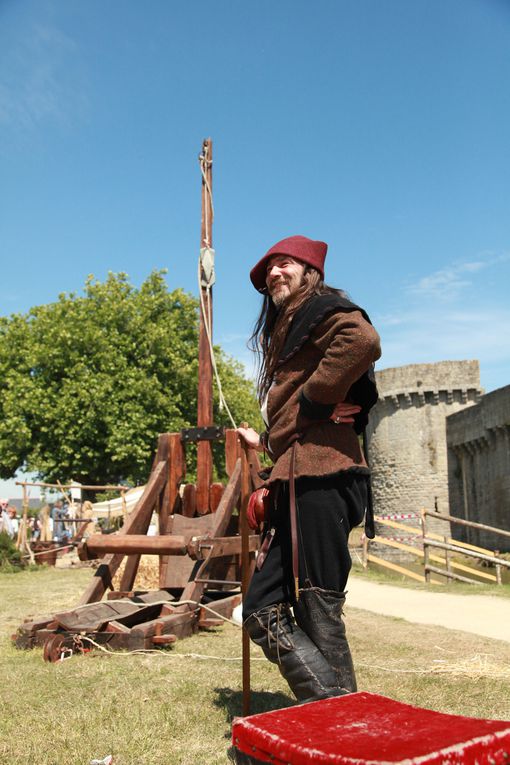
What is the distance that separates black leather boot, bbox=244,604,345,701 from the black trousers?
0.18 feet

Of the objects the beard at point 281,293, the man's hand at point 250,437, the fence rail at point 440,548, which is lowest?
the fence rail at point 440,548

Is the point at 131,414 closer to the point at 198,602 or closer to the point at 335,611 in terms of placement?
the point at 198,602

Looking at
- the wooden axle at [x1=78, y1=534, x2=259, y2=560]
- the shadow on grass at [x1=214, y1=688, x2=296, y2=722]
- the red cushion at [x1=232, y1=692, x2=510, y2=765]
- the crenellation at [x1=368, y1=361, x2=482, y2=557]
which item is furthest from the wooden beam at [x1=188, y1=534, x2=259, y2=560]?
the crenellation at [x1=368, y1=361, x2=482, y2=557]

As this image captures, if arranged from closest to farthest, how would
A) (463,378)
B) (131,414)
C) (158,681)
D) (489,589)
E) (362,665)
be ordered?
1. (158,681)
2. (362,665)
3. (489,589)
4. (131,414)
5. (463,378)

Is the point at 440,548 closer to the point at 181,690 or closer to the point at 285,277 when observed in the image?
the point at 181,690

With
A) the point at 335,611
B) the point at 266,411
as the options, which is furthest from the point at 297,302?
the point at 335,611

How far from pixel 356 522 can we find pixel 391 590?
6.67 metres

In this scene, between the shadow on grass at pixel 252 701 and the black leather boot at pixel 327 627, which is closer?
the black leather boot at pixel 327 627

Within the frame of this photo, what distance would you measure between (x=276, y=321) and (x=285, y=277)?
186 mm

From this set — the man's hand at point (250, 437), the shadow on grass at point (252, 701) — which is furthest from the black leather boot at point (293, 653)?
the man's hand at point (250, 437)

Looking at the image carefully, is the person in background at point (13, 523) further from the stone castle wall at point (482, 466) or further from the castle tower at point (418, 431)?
the castle tower at point (418, 431)

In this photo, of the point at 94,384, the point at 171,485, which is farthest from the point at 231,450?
the point at 94,384

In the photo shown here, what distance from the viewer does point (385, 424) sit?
31219 millimetres

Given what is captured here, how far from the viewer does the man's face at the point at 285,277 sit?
111 inches
